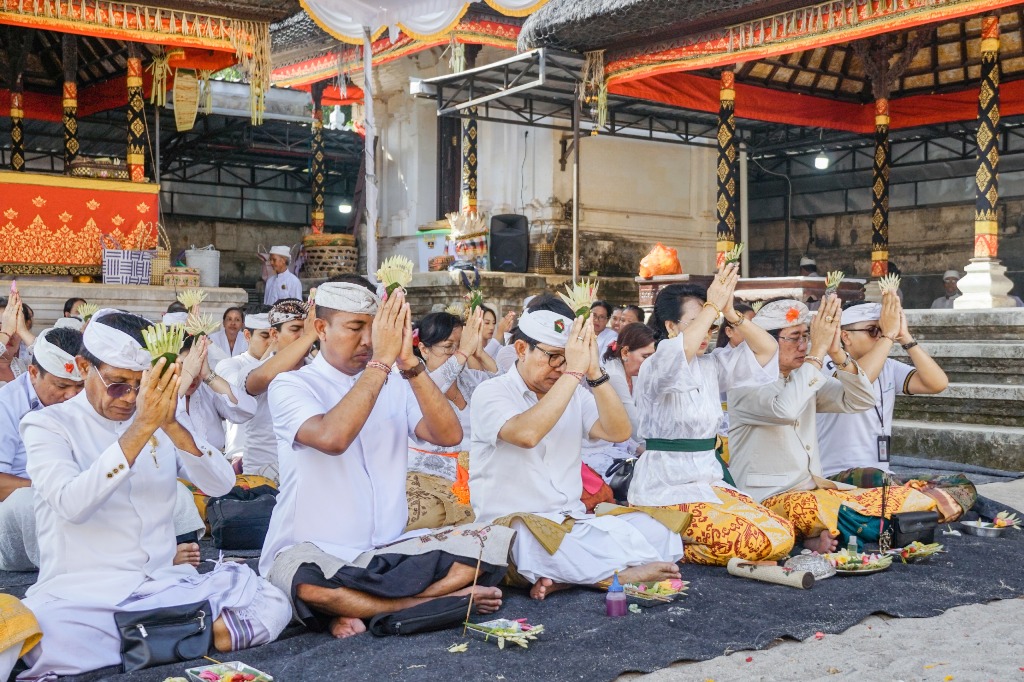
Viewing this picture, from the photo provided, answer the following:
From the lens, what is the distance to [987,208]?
9.26 metres

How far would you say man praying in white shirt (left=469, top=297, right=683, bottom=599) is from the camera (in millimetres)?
4047

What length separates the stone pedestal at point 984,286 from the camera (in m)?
9.03

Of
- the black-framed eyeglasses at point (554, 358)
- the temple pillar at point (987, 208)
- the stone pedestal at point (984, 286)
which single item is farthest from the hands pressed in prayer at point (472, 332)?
the temple pillar at point (987, 208)

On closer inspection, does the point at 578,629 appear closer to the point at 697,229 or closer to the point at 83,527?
the point at 83,527

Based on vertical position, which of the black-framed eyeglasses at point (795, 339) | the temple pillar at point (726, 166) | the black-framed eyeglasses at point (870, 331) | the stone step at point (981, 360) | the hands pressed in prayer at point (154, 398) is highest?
the temple pillar at point (726, 166)

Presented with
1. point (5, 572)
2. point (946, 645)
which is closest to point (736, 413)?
point (946, 645)

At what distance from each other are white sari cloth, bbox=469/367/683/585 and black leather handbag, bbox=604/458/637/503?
58.5 inches

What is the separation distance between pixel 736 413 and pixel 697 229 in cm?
993

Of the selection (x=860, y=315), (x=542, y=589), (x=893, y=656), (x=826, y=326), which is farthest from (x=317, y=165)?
(x=893, y=656)

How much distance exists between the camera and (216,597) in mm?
3473

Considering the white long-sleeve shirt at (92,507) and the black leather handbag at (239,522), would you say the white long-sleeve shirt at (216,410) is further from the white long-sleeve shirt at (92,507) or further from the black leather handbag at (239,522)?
the white long-sleeve shirt at (92,507)

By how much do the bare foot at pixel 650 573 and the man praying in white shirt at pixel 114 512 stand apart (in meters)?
1.32

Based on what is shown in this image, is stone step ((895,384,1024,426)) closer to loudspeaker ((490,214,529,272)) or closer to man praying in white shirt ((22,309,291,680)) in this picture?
loudspeaker ((490,214,529,272))

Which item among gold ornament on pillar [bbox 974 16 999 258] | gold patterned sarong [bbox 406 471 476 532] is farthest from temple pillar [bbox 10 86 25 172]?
gold ornament on pillar [bbox 974 16 999 258]
